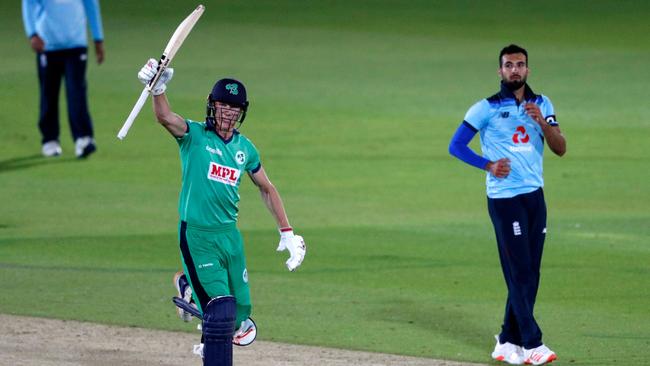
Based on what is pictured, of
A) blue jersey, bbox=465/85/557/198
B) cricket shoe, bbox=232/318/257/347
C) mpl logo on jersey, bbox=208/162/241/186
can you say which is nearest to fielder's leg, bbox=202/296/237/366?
cricket shoe, bbox=232/318/257/347

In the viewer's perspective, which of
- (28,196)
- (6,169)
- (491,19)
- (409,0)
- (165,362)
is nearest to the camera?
(165,362)

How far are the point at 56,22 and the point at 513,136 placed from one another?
10641 mm

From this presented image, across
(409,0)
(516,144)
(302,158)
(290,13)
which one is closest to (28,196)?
(302,158)

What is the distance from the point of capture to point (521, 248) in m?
10.2

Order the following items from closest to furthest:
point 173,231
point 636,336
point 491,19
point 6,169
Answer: point 636,336, point 173,231, point 6,169, point 491,19

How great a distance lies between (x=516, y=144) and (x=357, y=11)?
25.2 metres

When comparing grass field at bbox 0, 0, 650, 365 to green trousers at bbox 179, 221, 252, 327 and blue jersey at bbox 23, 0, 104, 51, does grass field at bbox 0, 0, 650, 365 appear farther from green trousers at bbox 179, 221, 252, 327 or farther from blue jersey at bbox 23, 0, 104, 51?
green trousers at bbox 179, 221, 252, 327

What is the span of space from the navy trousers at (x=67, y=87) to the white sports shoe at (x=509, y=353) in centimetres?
1062

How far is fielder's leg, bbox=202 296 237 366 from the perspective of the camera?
888cm

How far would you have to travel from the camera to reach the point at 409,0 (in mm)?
36250

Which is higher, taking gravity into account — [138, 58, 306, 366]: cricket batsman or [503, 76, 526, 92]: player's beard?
[503, 76, 526, 92]: player's beard

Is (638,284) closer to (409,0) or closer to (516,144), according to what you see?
(516,144)

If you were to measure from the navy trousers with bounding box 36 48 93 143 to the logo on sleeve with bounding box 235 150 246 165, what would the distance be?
35.5 feet

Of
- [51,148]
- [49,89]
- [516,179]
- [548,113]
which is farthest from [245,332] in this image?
[51,148]
